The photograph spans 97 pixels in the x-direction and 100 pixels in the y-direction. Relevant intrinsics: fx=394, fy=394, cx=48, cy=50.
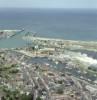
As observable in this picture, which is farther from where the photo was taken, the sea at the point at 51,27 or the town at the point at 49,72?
the sea at the point at 51,27

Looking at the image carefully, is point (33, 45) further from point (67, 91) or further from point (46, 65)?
point (67, 91)

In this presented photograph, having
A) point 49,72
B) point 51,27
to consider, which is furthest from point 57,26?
point 49,72

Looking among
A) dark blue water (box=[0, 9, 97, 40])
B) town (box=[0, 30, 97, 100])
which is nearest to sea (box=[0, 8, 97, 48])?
dark blue water (box=[0, 9, 97, 40])

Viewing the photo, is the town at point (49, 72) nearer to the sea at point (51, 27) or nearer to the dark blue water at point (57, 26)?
the sea at point (51, 27)

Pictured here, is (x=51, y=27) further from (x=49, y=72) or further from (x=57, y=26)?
(x=49, y=72)

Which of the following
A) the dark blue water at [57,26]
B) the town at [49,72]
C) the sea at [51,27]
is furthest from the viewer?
the dark blue water at [57,26]

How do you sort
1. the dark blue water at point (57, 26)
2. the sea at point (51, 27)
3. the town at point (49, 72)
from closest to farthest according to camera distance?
the town at point (49, 72) → the sea at point (51, 27) → the dark blue water at point (57, 26)

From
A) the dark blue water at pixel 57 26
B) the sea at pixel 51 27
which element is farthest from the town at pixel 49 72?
the dark blue water at pixel 57 26

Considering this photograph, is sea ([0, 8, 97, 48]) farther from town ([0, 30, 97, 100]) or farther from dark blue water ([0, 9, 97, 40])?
town ([0, 30, 97, 100])

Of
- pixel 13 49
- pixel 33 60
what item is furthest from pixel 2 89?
pixel 13 49

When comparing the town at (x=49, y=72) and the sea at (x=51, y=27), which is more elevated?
the sea at (x=51, y=27)

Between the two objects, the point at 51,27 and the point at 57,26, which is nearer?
the point at 51,27
